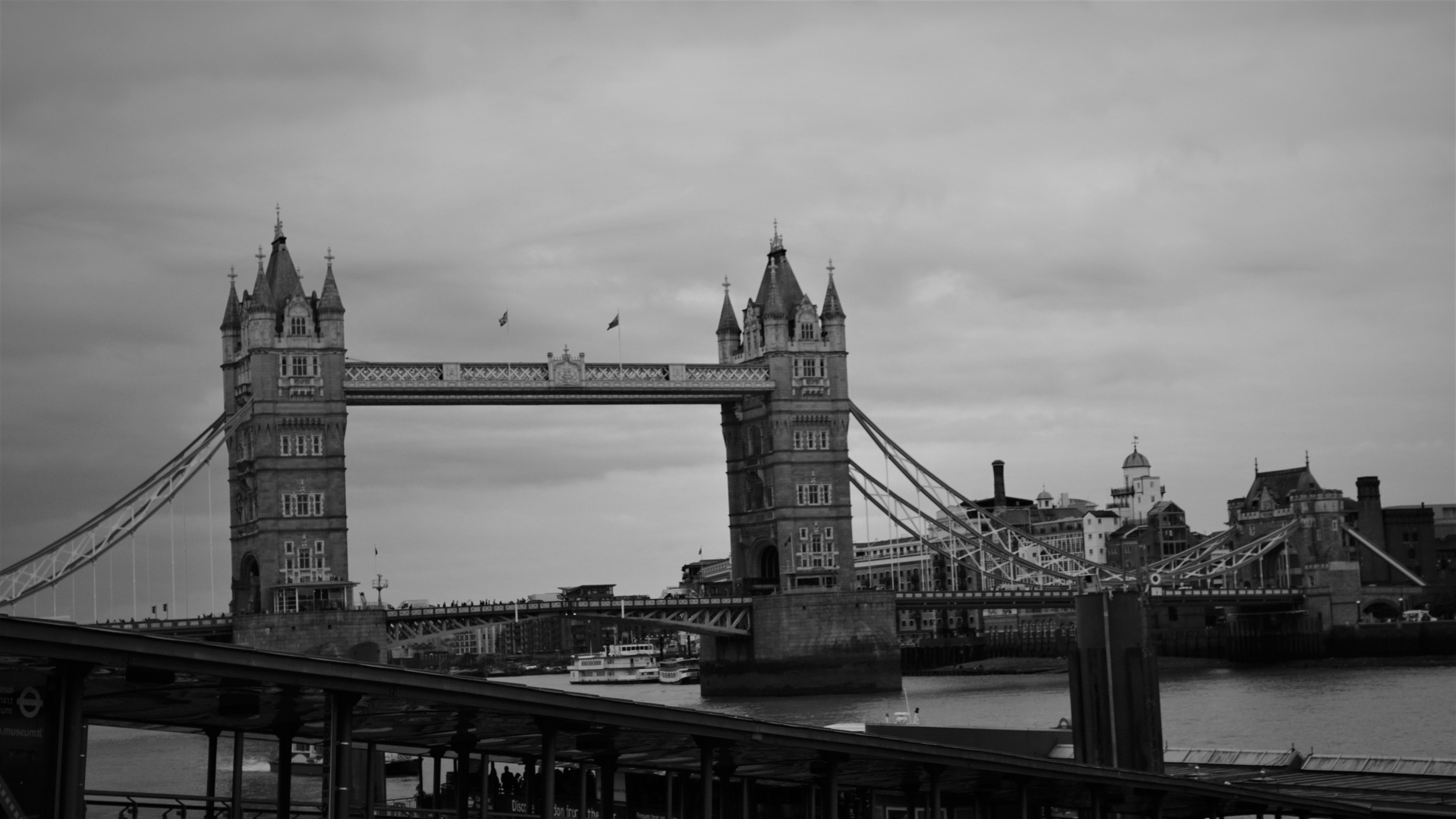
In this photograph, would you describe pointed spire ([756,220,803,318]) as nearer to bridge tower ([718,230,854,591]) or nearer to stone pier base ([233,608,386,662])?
bridge tower ([718,230,854,591])

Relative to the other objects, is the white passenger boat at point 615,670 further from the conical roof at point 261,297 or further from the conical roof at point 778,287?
the conical roof at point 261,297

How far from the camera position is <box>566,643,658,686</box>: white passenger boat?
115 metres

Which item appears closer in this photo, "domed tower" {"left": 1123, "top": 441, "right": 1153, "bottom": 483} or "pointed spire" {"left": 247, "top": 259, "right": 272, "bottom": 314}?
"pointed spire" {"left": 247, "top": 259, "right": 272, "bottom": 314}

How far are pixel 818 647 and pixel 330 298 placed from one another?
22278 millimetres

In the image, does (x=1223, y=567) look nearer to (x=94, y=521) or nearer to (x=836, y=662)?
(x=836, y=662)

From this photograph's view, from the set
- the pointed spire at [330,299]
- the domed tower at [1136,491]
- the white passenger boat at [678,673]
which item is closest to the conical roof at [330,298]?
the pointed spire at [330,299]

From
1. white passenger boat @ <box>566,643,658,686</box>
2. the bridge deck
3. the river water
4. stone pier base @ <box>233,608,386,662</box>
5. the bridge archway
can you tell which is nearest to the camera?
the river water

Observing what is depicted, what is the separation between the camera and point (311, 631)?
226ft

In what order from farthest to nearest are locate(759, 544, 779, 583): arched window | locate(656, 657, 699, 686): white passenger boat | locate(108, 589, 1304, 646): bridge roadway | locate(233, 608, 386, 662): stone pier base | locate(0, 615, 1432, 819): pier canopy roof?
locate(656, 657, 699, 686): white passenger boat
locate(759, 544, 779, 583): arched window
locate(108, 589, 1304, 646): bridge roadway
locate(233, 608, 386, 662): stone pier base
locate(0, 615, 1432, 819): pier canopy roof

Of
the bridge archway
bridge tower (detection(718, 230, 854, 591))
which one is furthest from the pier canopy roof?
bridge tower (detection(718, 230, 854, 591))

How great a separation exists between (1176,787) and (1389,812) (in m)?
3.10

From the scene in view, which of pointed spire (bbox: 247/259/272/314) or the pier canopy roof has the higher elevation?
pointed spire (bbox: 247/259/272/314)

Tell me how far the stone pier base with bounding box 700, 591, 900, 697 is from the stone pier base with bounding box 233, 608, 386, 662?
14959mm

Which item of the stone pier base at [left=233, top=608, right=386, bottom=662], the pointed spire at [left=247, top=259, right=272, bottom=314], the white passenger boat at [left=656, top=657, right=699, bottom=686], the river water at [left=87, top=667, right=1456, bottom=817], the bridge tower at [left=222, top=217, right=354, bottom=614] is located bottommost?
the river water at [left=87, top=667, right=1456, bottom=817]
